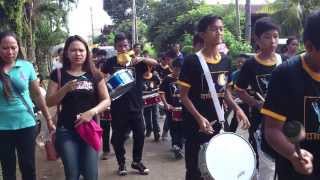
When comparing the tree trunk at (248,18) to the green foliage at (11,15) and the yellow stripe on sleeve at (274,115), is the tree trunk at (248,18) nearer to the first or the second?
the green foliage at (11,15)

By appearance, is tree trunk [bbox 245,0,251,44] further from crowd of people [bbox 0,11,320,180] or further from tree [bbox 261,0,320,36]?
crowd of people [bbox 0,11,320,180]

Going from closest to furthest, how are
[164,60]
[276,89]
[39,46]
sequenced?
[276,89]
[164,60]
[39,46]

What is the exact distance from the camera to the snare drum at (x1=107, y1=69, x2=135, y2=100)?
22.9 feet

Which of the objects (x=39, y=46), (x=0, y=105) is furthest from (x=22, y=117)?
(x=39, y=46)

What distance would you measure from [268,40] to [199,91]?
835 millimetres

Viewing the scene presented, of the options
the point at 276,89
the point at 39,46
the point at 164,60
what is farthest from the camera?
the point at 39,46

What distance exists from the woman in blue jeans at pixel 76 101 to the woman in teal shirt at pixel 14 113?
0.37 m

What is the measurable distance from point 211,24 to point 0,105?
2.19 metres

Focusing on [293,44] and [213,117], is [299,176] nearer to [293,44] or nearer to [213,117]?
[213,117]

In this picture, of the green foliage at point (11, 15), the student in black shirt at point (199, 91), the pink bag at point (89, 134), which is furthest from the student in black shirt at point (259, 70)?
the green foliage at point (11, 15)

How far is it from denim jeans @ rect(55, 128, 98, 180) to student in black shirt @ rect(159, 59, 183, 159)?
390 cm

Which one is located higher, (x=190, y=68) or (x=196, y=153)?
(x=190, y=68)

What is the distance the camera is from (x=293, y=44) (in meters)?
9.59

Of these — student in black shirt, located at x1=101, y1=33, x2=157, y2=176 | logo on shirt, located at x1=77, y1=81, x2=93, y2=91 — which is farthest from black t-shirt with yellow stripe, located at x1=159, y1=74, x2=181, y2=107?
logo on shirt, located at x1=77, y1=81, x2=93, y2=91
